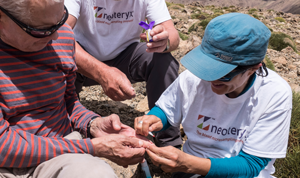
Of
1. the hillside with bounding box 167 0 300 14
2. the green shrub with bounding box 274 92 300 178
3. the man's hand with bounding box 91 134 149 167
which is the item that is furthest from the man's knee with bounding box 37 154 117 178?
the hillside with bounding box 167 0 300 14

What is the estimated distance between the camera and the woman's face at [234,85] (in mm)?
1658

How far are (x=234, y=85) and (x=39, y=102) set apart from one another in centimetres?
135

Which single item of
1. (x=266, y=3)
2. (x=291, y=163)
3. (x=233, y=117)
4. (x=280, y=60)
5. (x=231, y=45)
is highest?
(x=231, y=45)

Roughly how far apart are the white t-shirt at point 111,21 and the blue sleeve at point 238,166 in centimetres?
184

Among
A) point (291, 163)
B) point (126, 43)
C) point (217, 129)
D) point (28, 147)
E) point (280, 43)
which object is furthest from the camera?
point (280, 43)

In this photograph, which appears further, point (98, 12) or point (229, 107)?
point (98, 12)

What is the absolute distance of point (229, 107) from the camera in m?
1.89

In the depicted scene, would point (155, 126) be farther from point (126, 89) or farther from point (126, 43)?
point (126, 43)

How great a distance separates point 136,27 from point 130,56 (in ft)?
1.18

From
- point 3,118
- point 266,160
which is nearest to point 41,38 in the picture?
point 3,118

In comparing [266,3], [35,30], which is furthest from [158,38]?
[266,3]

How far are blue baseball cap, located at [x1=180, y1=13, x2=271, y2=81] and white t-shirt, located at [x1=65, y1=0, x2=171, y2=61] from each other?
4.98 ft

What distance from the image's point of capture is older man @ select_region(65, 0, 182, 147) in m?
2.68

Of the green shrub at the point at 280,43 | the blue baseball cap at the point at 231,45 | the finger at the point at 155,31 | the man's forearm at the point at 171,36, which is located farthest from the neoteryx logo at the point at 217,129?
the green shrub at the point at 280,43
